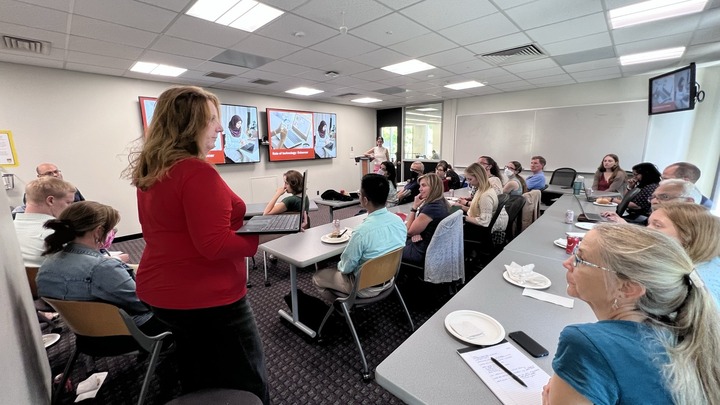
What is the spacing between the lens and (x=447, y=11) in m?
2.55

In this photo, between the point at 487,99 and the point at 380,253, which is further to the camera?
the point at 487,99

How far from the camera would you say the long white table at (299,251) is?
203 cm

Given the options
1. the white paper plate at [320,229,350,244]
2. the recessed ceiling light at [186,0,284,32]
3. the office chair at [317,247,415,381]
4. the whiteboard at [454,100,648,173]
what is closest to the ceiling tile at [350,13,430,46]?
the recessed ceiling light at [186,0,284,32]

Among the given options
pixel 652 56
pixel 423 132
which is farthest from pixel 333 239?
pixel 423 132

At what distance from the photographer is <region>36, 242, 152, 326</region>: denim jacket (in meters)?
1.36

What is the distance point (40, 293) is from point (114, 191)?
420cm

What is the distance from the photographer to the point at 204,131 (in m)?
0.98

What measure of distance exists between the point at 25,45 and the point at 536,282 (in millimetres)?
5238

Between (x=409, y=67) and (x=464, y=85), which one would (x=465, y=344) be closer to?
(x=409, y=67)

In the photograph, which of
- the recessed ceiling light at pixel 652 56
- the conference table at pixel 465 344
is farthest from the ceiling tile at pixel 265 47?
the recessed ceiling light at pixel 652 56

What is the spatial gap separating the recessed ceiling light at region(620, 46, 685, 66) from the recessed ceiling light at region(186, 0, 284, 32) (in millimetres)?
4792

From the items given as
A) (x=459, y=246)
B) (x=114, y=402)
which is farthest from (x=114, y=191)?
(x=459, y=246)

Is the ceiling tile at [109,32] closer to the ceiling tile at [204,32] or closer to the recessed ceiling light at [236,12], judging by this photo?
the ceiling tile at [204,32]

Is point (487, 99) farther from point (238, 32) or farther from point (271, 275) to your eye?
point (271, 275)
